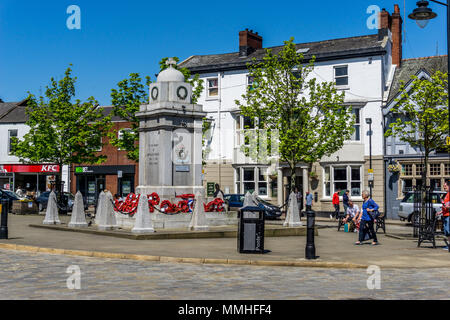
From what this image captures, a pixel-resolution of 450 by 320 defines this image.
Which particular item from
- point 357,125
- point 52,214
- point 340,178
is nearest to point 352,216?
point 52,214

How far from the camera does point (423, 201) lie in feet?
62.4

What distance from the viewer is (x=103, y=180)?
167 feet

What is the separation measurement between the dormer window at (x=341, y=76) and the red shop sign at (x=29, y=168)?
2627 cm

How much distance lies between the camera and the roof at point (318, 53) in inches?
1526

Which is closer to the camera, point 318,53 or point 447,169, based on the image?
point 447,169

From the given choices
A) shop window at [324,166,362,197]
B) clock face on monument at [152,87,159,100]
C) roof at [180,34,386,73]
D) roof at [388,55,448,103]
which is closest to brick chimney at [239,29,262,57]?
roof at [180,34,386,73]

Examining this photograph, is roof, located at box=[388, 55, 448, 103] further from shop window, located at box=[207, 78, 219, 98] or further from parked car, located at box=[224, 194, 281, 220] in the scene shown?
shop window, located at box=[207, 78, 219, 98]

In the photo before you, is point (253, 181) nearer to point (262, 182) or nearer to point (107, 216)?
point (262, 182)

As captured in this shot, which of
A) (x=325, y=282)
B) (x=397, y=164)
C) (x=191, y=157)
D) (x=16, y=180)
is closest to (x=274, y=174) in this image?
(x=397, y=164)

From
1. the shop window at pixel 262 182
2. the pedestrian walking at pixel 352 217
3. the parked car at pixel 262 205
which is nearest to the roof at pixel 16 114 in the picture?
the shop window at pixel 262 182

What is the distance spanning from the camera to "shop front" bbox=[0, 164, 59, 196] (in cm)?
5266

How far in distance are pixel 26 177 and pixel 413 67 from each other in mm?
35318

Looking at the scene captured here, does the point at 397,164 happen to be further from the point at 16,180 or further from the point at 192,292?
the point at 16,180

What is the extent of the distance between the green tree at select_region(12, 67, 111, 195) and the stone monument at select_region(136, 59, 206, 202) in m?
15.1
